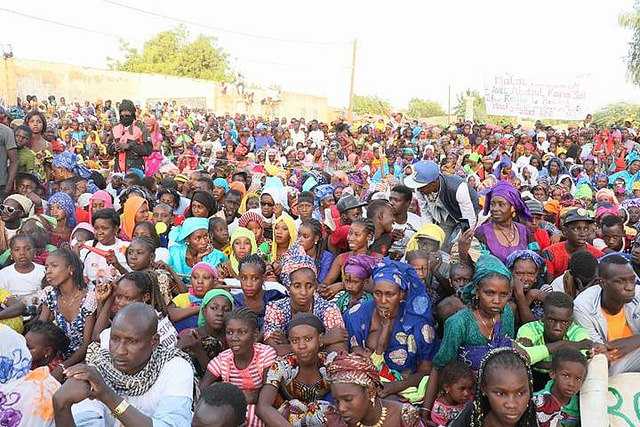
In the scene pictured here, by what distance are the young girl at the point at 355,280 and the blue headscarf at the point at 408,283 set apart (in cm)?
37

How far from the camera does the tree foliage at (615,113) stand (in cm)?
3180

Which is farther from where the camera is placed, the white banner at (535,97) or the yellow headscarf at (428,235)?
the white banner at (535,97)

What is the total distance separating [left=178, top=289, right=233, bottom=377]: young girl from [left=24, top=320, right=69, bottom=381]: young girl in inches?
29.9

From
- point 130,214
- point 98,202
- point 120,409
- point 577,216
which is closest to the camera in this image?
point 120,409

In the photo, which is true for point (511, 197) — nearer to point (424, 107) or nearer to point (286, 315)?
point (286, 315)

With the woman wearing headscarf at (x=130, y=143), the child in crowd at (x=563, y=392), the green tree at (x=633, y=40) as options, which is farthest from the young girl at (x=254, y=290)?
the green tree at (x=633, y=40)

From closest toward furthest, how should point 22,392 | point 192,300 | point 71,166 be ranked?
point 22,392
point 192,300
point 71,166

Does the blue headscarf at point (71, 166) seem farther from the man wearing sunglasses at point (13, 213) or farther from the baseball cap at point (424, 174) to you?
the baseball cap at point (424, 174)

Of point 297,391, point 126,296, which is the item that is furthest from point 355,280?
point 126,296

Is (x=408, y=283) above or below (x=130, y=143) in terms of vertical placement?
below

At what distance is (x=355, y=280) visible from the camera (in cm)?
425

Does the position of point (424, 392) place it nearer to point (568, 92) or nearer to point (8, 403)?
point (8, 403)

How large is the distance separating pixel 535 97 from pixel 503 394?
1904 cm

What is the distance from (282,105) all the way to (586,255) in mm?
25807
